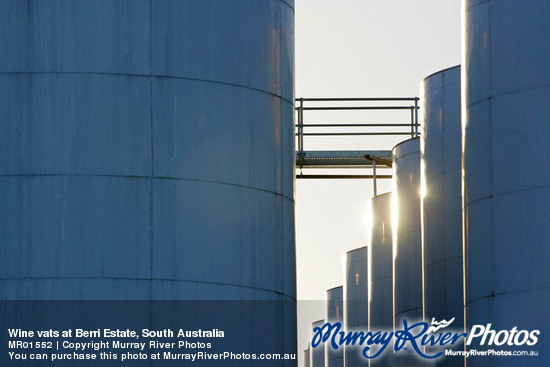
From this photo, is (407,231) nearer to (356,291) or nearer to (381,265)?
(381,265)

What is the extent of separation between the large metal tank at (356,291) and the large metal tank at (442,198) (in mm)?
15312

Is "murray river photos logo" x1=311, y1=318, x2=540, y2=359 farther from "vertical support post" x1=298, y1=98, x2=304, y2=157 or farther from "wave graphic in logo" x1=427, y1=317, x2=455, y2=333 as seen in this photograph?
→ "vertical support post" x1=298, y1=98, x2=304, y2=157

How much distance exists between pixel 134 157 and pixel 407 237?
675 inches

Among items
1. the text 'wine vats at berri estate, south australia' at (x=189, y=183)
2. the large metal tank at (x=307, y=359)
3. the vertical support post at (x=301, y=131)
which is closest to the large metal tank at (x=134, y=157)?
the text 'wine vats at berri estate, south australia' at (x=189, y=183)

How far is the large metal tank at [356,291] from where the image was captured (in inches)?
2046

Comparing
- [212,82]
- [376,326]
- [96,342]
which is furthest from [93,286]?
[376,326]

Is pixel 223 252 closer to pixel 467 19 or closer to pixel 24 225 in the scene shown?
pixel 24 225

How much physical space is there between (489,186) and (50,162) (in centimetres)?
776

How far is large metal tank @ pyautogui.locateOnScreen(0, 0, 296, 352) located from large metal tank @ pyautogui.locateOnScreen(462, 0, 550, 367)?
146 inches

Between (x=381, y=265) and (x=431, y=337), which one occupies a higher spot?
(x=381, y=265)

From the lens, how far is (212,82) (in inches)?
990

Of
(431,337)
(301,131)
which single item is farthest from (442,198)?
(301,131)

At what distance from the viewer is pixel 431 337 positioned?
32094 millimetres

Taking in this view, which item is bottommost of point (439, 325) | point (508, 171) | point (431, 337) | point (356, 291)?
point (431, 337)
